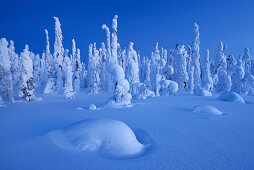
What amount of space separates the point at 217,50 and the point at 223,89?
1398cm

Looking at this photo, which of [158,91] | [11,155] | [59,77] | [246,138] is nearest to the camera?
[11,155]

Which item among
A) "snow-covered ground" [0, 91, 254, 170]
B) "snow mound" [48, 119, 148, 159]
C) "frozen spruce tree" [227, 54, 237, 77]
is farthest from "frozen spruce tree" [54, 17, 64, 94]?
"frozen spruce tree" [227, 54, 237, 77]

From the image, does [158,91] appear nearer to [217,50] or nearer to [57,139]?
[57,139]

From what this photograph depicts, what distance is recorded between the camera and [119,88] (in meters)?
11.9

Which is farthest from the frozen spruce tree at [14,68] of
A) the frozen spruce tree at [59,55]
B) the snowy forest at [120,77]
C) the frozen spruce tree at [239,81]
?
the frozen spruce tree at [239,81]

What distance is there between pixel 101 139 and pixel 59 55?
1039 inches

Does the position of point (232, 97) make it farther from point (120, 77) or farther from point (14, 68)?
point (14, 68)

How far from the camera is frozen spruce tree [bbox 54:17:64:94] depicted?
82.6ft

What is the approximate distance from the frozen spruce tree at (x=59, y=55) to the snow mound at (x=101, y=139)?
75.5ft

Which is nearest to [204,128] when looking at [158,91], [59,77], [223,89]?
[158,91]

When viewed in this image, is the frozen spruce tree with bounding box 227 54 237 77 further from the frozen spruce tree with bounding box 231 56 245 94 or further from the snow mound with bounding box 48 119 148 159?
the snow mound with bounding box 48 119 148 159

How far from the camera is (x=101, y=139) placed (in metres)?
3.97

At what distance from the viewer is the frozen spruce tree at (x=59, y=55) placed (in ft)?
82.6

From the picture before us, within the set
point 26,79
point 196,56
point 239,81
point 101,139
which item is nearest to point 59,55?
point 26,79
